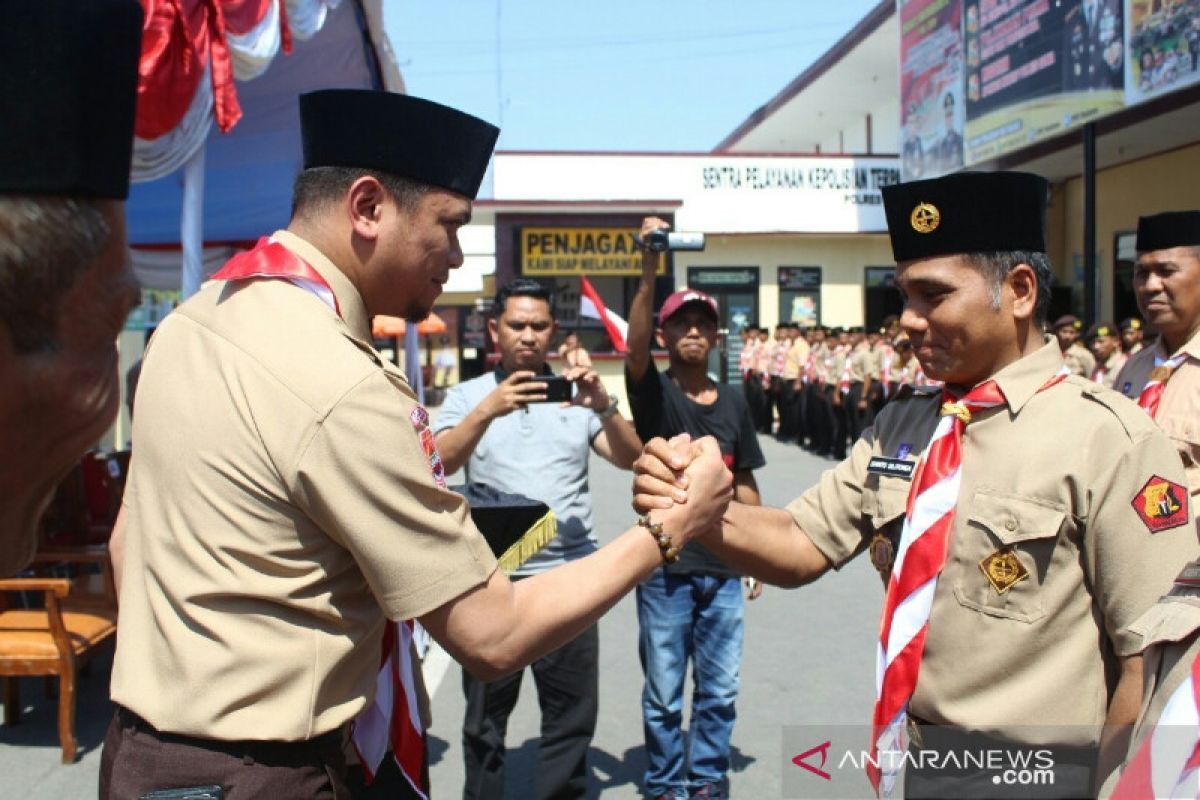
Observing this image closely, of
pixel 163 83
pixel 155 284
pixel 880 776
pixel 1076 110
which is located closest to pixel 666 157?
pixel 1076 110

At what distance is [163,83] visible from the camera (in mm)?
4781

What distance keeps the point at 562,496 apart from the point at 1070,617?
238 centimetres

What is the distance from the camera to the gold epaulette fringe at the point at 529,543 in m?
3.04

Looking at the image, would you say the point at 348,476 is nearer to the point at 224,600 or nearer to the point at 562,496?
the point at 224,600

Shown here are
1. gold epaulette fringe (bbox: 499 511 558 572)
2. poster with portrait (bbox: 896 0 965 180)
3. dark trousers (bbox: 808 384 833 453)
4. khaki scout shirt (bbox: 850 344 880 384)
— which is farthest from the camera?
poster with portrait (bbox: 896 0 965 180)

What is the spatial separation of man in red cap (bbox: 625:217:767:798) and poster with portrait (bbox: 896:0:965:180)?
14.4 meters

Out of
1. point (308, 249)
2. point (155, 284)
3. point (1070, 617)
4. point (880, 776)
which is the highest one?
point (155, 284)

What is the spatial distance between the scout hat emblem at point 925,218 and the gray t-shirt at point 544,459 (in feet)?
6.61

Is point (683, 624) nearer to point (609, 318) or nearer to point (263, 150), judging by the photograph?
point (609, 318)

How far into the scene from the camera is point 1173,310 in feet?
14.3

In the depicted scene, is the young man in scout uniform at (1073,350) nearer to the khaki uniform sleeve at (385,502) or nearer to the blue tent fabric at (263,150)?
the blue tent fabric at (263,150)

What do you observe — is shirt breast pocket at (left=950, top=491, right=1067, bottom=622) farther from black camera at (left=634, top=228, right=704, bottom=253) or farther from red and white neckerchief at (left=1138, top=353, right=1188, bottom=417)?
red and white neckerchief at (left=1138, top=353, right=1188, bottom=417)

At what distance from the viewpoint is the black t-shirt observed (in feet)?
14.3

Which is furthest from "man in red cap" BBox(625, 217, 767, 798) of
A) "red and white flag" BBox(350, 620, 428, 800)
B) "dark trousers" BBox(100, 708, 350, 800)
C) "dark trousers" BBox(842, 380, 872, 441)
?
Answer: "dark trousers" BBox(842, 380, 872, 441)
